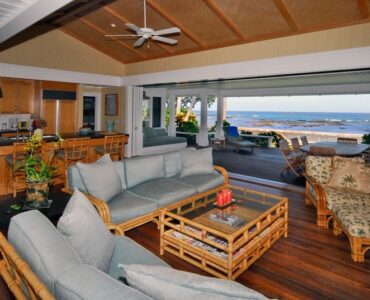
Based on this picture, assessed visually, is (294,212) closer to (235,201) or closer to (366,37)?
(235,201)

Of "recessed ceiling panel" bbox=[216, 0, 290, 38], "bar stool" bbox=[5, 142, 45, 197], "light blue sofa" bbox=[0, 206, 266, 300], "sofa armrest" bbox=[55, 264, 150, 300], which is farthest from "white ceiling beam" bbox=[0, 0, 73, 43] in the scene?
"recessed ceiling panel" bbox=[216, 0, 290, 38]

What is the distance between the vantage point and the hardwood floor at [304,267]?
2.57 metres

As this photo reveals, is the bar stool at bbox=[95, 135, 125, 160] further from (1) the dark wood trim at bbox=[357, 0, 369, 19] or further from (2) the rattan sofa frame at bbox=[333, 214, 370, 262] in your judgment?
(1) the dark wood trim at bbox=[357, 0, 369, 19]

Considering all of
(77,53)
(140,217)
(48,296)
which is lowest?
(140,217)

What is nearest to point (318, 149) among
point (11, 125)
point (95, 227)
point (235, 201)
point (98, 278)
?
point (235, 201)

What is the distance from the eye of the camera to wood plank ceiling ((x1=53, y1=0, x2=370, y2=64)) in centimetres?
463

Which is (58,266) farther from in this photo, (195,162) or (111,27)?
(111,27)

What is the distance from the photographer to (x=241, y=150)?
11156mm

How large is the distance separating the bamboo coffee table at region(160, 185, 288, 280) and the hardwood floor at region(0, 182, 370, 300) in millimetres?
109

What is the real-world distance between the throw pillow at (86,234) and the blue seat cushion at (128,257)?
12cm

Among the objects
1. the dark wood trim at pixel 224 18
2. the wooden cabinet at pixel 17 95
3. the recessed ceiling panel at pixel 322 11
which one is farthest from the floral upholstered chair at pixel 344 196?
the wooden cabinet at pixel 17 95

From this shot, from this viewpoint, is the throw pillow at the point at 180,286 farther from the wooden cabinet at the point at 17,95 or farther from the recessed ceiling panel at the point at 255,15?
the wooden cabinet at the point at 17,95

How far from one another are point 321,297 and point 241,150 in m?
8.84

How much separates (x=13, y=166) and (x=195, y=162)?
2963 mm
